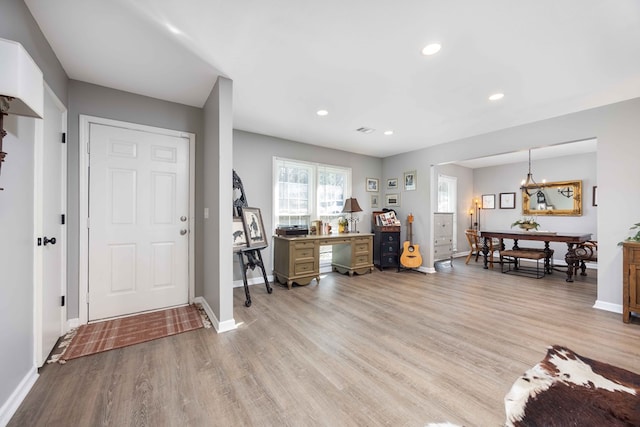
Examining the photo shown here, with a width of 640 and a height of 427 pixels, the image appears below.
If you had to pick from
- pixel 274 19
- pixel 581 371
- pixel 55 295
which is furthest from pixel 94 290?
pixel 581 371

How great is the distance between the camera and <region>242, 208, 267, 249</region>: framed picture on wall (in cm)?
351

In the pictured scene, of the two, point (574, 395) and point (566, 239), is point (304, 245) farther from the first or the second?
point (566, 239)

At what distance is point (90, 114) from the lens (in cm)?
262

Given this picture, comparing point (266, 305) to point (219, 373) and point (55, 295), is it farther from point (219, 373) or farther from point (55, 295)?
point (55, 295)

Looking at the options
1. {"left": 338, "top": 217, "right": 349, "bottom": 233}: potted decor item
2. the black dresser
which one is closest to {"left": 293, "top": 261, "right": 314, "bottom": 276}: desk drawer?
{"left": 338, "top": 217, "right": 349, "bottom": 233}: potted decor item

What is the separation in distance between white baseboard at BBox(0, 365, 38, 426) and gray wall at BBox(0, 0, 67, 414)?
0.02m

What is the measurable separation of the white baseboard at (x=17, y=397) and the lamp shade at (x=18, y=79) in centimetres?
160

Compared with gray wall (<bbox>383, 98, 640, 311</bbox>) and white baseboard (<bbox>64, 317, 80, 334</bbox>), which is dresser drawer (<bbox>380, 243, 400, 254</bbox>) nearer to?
gray wall (<bbox>383, 98, 640, 311</bbox>)

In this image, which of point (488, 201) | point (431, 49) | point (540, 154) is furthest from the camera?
point (488, 201)

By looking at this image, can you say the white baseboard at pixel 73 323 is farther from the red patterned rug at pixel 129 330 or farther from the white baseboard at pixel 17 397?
the white baseboard at pixel 17 397

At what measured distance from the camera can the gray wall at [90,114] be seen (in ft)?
8.30

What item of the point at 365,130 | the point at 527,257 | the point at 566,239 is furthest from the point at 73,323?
the point at 566,239

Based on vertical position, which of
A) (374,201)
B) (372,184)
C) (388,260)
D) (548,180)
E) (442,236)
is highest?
(548,180)

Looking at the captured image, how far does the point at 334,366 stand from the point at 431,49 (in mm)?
2595
